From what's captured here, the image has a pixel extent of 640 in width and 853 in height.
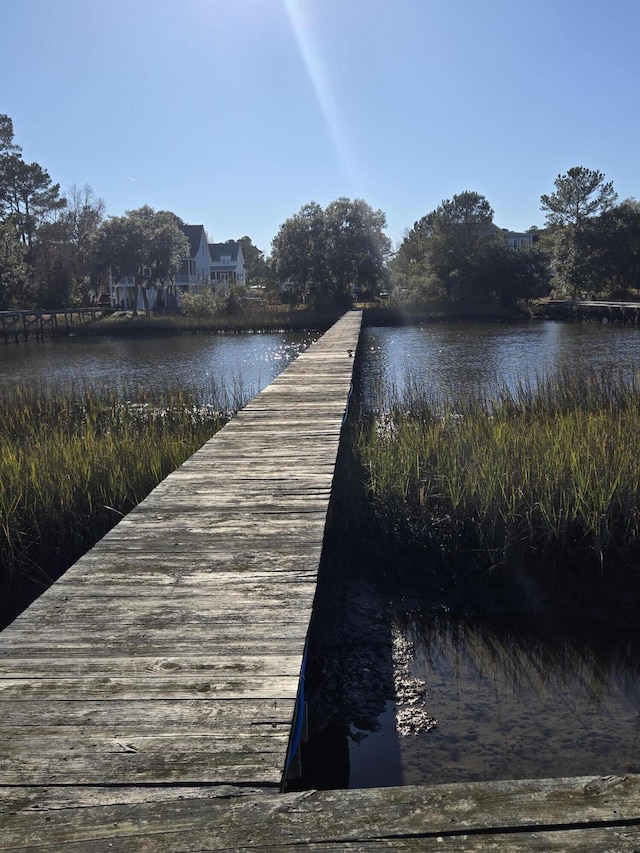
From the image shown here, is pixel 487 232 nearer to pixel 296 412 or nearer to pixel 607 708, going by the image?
pixel 296 412

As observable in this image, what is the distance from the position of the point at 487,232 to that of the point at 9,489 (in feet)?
158

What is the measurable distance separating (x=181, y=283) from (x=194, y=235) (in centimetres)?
581

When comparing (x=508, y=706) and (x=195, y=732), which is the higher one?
(x=195, y=732)

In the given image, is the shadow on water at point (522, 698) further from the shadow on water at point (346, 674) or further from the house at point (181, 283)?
the house at point (181, 283)

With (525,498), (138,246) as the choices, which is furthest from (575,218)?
(525,498)

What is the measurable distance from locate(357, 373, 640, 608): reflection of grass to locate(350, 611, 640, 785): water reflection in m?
0.60

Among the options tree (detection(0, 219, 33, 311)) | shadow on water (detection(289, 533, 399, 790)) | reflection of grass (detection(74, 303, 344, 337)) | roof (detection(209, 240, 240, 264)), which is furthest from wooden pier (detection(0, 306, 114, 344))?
shadow on water (detection(289, 533, 399, 790))

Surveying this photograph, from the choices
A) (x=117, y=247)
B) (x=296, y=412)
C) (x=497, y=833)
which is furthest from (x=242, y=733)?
(x=117, y=247)

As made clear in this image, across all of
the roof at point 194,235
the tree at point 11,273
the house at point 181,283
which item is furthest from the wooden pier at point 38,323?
the roof at point 194,235

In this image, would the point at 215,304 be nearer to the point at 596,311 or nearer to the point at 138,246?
the point at 138,246

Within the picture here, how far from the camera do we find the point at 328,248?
47.0 m

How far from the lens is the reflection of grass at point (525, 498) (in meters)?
5.33

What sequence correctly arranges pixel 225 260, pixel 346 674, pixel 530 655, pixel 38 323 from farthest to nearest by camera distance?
1. pixel 225 260
2. pixel 38 323
3. pixel 530 655
4. pixel 346 674

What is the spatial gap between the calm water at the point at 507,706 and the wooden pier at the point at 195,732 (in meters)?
1.08
